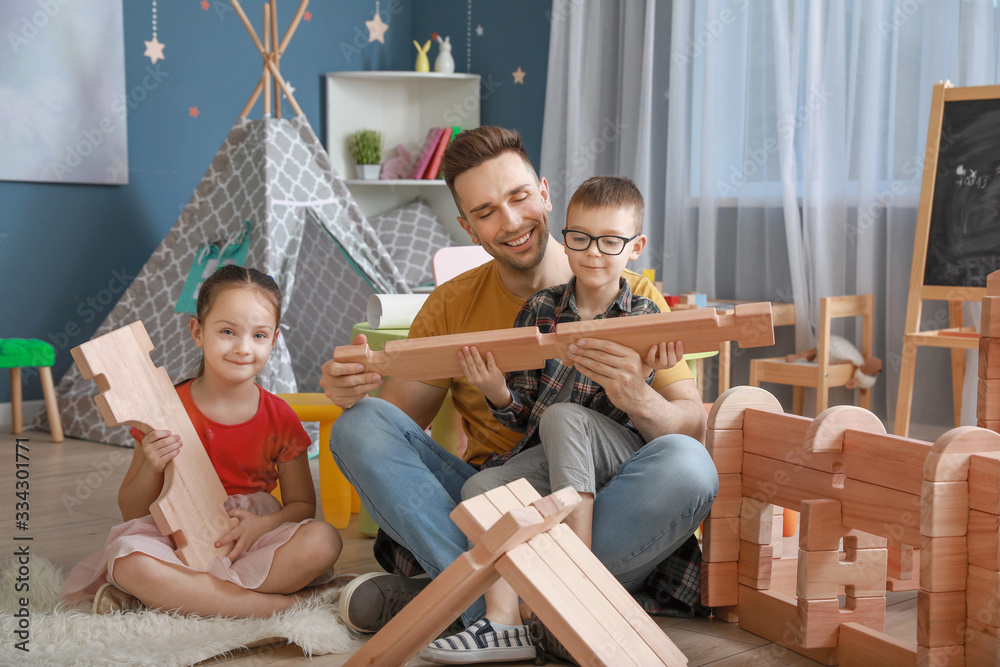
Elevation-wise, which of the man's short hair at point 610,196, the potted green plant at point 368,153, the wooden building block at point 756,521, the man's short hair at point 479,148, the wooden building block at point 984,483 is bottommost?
the wooden building block at point 756,521

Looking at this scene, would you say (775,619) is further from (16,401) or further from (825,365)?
(16,401)

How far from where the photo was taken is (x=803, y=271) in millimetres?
3121

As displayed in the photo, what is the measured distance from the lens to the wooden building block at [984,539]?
1.10 metres

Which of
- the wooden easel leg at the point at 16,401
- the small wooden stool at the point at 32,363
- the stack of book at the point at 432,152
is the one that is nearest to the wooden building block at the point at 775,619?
the small wooden stool at the point at 32,363

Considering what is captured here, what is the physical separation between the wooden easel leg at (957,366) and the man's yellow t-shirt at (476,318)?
150 centimetres

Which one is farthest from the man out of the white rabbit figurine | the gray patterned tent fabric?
the white rabbit figurine

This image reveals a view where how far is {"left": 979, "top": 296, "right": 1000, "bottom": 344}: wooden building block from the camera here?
151 cm

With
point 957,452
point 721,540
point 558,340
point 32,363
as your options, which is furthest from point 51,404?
point 957,452

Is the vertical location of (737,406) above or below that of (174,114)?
below

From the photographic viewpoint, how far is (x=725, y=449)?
4.68 ft

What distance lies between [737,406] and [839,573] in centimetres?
30

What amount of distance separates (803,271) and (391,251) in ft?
5.96

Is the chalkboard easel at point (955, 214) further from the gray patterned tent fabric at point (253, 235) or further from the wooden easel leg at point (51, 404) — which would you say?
the wooden easel leg at point (51, 404)

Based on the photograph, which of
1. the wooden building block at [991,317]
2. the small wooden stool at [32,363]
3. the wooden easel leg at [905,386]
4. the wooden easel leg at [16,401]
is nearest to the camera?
the wooden building block at [991,317]
